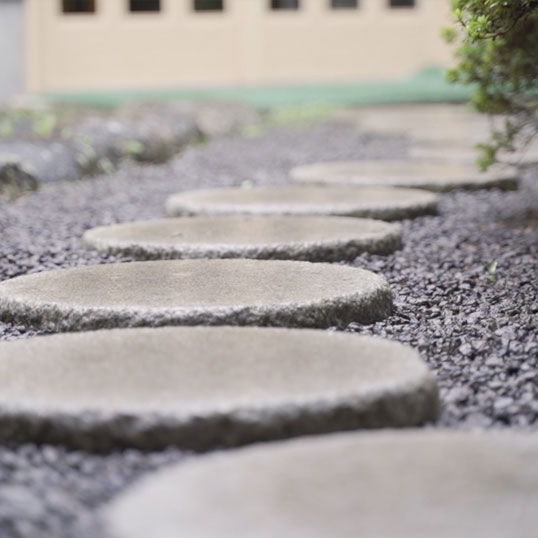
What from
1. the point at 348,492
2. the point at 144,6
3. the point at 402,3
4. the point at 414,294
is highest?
the point at 402,3

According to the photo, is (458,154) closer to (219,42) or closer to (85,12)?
(219,42)

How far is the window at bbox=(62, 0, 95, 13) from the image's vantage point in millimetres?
15789

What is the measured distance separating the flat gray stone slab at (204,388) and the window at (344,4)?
47.3 ft

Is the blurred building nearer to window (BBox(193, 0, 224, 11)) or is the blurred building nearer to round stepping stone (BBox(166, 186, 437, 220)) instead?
window (BBox(193, 0, 224, 11))

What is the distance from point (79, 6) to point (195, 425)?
1509cm

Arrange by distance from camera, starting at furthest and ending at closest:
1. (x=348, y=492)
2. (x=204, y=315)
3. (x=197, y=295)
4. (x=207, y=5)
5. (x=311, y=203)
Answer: (x=207, y=5) < (x=311, y=203) < (x=197, y=295) < (x=204, y=315) < (x=348, y=492)

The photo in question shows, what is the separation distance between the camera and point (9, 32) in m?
15.7

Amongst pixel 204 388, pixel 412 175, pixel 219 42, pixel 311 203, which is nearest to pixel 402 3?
pixel 219 42

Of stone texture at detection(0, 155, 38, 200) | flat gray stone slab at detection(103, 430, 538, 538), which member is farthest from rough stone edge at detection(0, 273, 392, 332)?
stone texture at detection(0, 155, 38, 200)

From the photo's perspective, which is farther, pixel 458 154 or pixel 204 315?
pixel 458 154

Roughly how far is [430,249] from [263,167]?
10.5ft

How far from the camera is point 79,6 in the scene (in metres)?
15.8

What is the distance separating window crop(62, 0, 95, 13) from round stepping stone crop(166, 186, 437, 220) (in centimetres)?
1187

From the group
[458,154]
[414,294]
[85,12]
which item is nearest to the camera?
[414,294]
